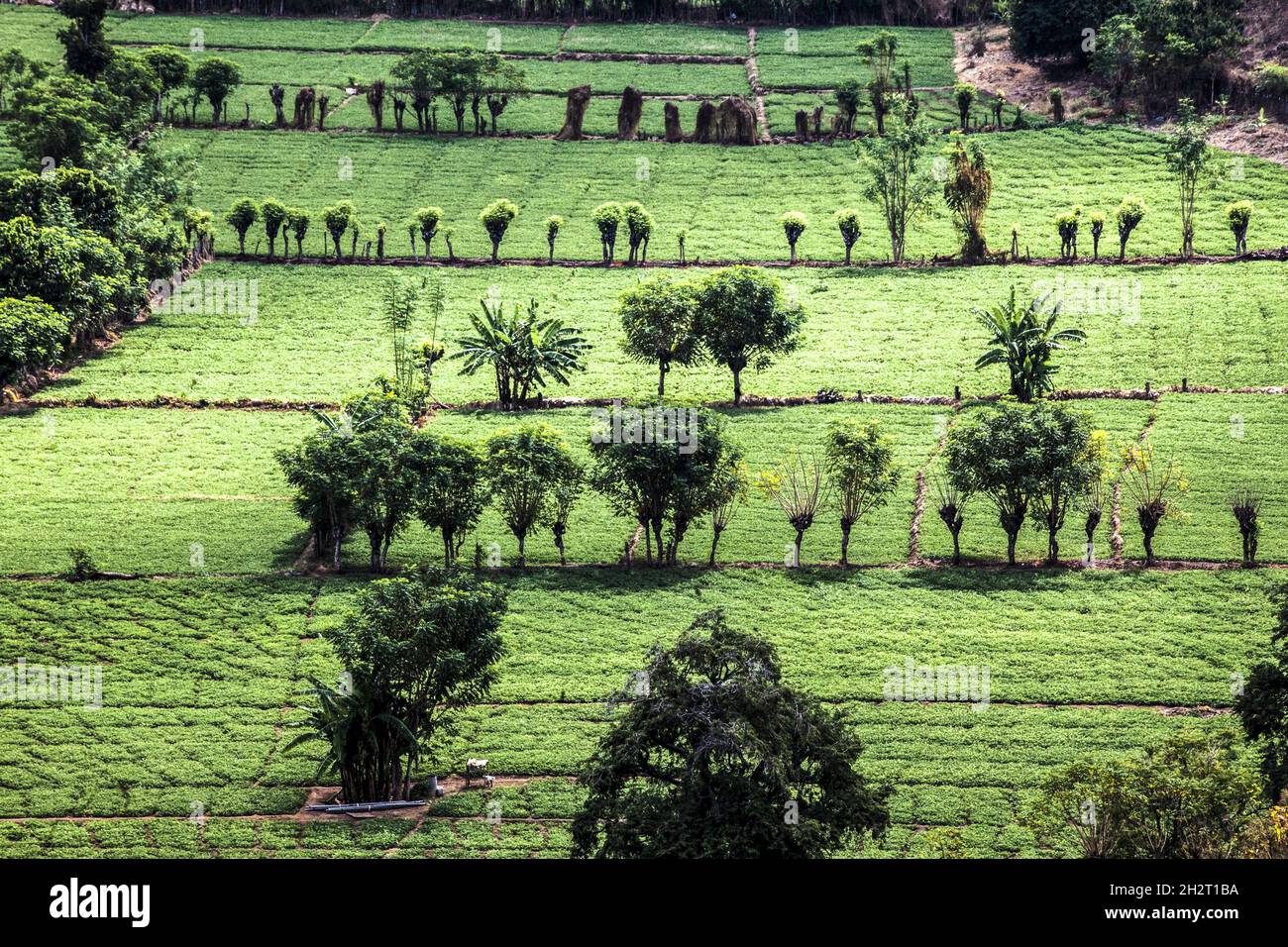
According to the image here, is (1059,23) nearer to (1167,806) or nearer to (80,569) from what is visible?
(80,569)

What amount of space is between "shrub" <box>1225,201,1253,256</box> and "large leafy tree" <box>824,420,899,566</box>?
37630 mm


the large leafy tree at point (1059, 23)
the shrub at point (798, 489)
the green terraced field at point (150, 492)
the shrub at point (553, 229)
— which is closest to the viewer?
the green terraced field at point (150, 492)

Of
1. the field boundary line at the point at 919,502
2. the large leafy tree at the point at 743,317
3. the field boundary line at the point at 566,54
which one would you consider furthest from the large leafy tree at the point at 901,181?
the field boundary line at the point at 566,54

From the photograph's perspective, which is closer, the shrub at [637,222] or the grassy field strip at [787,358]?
the grassy field strip at [787,358]

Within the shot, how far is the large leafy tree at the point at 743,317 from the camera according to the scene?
72.2 metres

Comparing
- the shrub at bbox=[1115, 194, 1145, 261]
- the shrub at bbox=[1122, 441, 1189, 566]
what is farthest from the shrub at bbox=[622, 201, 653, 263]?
the shrub at bbox=[1122, 441, 1189, 566]

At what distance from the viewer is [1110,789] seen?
115 ft

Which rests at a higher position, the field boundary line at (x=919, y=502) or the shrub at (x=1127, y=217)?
the shrub at (x=1127, y=217)

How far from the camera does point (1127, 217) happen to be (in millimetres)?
89938

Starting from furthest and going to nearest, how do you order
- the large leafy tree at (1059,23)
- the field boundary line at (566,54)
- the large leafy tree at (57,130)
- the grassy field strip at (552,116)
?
the field boundary line at (566,54) → the large leafy tree at (1059,23) → the grassy field strip at (552,116) → the large leafy tree at (57,130)

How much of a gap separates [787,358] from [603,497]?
17.6 m

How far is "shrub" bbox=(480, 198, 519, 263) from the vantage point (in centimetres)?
9212

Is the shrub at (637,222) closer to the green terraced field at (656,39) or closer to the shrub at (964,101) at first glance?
the shrub at (964,101)

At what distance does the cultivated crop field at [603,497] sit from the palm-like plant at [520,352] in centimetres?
133
